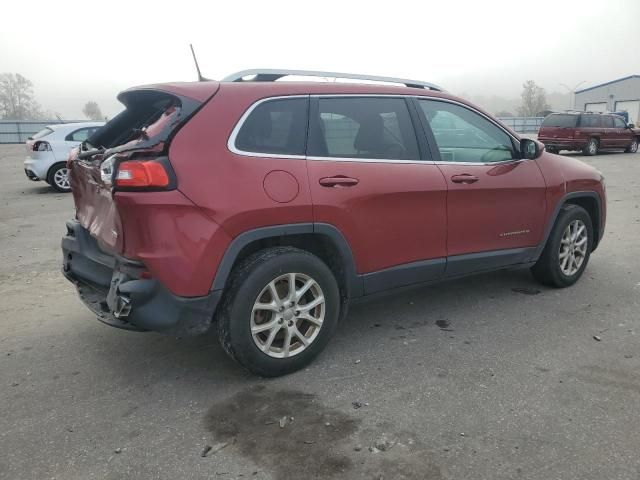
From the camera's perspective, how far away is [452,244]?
401 cm

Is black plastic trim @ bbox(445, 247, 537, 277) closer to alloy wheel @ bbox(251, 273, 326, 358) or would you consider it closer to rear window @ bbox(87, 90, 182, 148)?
alloy wheel @ bbox(251, 273, 326, 358)

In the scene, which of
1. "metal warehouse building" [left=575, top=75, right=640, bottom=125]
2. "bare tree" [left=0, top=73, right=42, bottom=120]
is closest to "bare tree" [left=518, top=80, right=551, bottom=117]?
"metal warehouse building" [left=575, top=75, right=640, bottom=125]

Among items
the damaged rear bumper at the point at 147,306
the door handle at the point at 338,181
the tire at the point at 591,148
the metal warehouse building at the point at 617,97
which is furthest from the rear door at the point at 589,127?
the metal warehouse building at the point at 617,97

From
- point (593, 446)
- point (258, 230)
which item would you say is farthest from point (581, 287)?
point (258, 230)

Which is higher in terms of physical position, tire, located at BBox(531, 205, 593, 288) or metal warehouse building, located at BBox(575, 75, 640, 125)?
metal warehouse building, located at BBox(575, 75, 640, 125)

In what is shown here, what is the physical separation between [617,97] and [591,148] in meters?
37.9

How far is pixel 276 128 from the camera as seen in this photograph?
10.6 feet

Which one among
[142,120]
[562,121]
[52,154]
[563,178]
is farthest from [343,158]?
[562,121]

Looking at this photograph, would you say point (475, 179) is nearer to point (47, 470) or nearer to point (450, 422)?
point (450, 422)

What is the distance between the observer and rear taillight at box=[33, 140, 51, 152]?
12.1 meters

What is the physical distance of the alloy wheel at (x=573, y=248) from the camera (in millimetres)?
4844

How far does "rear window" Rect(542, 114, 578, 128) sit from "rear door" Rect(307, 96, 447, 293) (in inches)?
739

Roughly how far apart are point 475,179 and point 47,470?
10.6 ft

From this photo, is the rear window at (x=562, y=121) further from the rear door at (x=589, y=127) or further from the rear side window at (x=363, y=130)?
the rear side window at (x=363, y=130)
